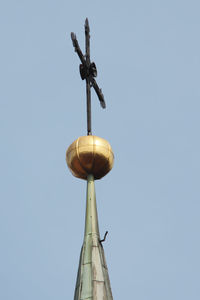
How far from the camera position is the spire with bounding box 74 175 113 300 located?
14.6 metres

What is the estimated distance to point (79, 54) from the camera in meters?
17.5

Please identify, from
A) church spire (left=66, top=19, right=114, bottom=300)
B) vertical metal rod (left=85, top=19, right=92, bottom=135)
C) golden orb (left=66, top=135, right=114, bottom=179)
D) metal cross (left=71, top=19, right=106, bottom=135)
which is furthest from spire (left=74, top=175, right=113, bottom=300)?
metal cross (left=71, top=19, right=106, bottom=135)

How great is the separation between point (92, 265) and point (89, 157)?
84.7 inches

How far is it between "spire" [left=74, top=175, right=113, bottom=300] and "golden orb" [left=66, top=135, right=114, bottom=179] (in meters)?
0.33

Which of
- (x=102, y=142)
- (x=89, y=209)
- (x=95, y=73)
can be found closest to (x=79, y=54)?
(x=95, y=73)

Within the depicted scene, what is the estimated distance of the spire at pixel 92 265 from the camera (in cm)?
Answer: 1459

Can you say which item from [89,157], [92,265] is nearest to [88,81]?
[89,157]

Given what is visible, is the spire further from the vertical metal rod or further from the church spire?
the vertical metal rod

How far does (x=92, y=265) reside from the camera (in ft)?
49.5

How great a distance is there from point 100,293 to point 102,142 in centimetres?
311

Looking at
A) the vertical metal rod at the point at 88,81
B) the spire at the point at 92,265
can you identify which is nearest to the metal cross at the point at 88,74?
the vertical metal rod at the point at 88,81

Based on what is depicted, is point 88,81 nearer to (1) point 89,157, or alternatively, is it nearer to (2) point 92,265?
(1) point 89,157

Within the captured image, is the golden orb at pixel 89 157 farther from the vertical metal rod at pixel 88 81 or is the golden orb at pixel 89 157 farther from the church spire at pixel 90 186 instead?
the vertical metal rod at pixel 88 81

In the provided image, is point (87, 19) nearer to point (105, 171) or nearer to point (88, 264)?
point (105, 171)
